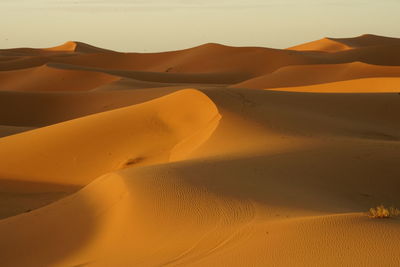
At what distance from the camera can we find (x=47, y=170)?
13023 mm

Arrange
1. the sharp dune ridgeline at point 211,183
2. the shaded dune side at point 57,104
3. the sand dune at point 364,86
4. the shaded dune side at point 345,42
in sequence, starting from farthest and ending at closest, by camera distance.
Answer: the shaded dune side at point 345,42 → the shaded dune side at point 57,104 → the sand dune at point 364,86 → the sharp dune ridgeline at point 211,183

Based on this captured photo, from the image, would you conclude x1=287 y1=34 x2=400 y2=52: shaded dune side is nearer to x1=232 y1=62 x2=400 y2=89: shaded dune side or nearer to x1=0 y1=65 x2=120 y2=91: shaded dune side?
x1=232 y1=62 x2=400 y2=89: shaded dune side

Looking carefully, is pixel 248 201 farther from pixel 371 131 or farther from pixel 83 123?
pixel 83 123

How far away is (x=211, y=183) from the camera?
7887mm

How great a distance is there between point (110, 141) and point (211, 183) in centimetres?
620

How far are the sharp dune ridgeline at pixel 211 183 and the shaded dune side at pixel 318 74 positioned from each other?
1016cm

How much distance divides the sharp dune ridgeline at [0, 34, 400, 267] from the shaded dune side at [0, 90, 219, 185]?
0.14 ft

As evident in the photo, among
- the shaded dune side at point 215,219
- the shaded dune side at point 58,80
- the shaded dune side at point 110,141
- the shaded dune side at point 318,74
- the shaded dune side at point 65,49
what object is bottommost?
the shaded dune side at point 65,49

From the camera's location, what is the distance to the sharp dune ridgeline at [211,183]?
5.48 m

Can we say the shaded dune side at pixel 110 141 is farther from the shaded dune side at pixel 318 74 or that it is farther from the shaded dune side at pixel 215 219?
the shaded dune side at pixel 318 74

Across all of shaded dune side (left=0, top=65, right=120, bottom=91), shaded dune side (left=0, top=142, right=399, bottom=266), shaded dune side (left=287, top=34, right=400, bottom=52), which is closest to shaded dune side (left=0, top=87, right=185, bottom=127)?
shaded dune side (left=0, top=65, right=120, bottom=91)

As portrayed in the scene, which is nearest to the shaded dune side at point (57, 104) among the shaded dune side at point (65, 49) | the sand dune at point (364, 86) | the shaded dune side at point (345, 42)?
the sand dune at point (364, 86)

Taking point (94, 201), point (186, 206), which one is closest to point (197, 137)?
point (94, 201)

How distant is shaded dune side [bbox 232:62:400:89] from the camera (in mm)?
31797
